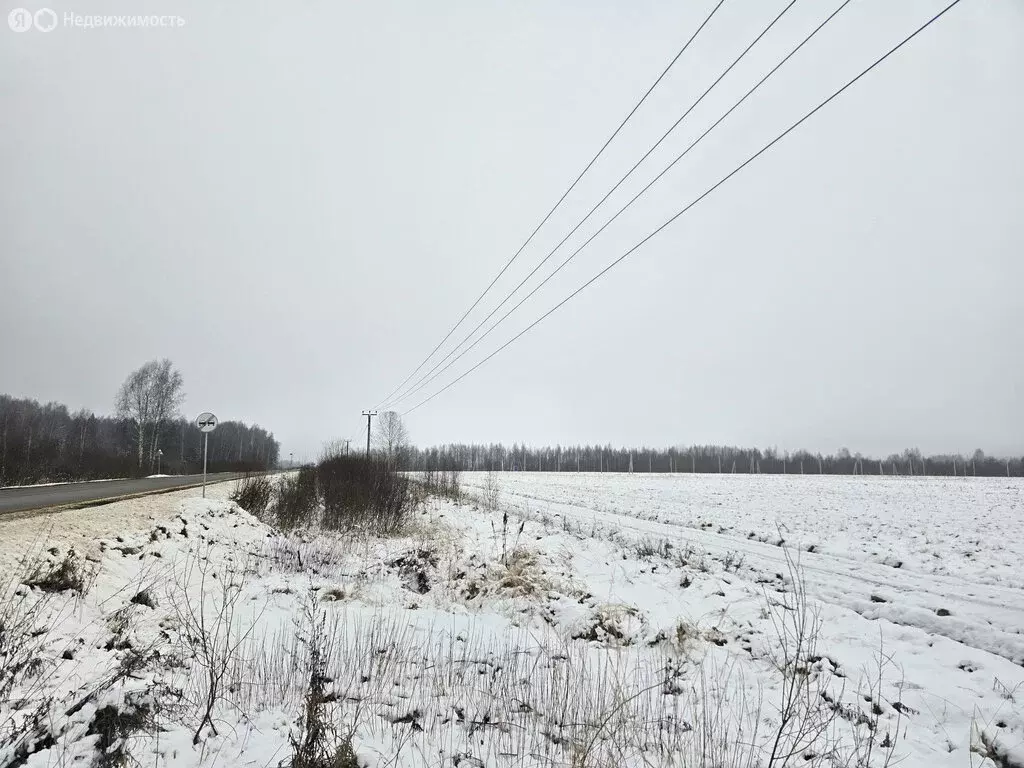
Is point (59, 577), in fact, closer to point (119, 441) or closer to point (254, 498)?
point (254, 498)

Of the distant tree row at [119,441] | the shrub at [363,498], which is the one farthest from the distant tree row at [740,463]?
the shrub at [363,498]

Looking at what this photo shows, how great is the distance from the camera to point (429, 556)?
38.3ft

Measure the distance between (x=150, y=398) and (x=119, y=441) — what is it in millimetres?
14203

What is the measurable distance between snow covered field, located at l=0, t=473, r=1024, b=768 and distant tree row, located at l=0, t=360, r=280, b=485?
58.2ft

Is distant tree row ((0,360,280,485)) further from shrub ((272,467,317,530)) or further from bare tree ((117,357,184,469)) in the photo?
shrub ((272,467,317,530))

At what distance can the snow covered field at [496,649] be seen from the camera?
4.21 m

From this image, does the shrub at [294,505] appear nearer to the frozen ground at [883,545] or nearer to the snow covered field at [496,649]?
the snow covered field at [496,649]

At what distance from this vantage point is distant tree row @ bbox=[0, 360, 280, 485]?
79.1 feet

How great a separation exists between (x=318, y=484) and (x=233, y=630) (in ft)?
49.1

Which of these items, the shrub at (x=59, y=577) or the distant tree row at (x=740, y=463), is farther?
the distant tree row at (x=740, y=463)

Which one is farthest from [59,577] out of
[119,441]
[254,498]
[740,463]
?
[740,463]

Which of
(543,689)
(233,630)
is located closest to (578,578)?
(543,689)

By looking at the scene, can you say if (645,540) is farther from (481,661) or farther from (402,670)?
(402,670)

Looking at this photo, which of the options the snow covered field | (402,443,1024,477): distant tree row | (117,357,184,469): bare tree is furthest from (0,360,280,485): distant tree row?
(402,443,1024,477): distant tree row
